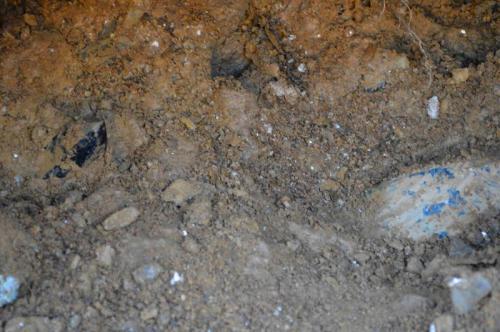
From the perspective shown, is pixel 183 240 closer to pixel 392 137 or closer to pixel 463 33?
pixel 392 137

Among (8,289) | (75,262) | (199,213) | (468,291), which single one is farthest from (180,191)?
(468,291)

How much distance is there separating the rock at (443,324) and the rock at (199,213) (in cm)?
97

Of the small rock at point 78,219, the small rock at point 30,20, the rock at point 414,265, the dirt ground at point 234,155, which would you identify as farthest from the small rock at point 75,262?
the rock at point 414,265

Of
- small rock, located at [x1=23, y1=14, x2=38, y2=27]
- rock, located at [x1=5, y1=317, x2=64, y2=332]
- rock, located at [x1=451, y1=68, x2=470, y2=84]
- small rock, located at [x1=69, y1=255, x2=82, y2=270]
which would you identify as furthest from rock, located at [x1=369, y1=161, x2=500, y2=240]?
small rock, located at [x1=23, y1=14, x2=38, y2=27]

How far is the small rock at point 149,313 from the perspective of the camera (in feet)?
8.55

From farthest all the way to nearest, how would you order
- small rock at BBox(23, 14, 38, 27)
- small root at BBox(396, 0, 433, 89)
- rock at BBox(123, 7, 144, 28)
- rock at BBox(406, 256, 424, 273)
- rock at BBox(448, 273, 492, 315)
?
small root at BBox(396, 0, 433, 89) → rock at BBox(123, 7, 144, 28) → small rock at BBox(23, 14, 38, 27) → rock at BBox(406, 256, 424, 273) → rock at BBox(448, 273, 492, 315)

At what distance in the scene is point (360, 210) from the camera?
3.11 m

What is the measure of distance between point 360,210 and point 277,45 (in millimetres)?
872

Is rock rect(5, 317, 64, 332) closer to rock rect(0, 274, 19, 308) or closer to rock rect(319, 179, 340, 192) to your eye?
rock rect(0, 274, 19, 308)

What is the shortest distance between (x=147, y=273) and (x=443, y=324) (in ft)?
3.71

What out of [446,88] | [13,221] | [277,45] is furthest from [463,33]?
[13,221]

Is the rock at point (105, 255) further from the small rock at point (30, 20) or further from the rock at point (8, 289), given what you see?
the small rock at point (30, 20)

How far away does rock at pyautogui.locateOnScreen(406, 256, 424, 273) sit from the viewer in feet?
9.47

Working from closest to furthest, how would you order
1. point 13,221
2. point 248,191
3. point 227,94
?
point 13,221, point 248,191, point 227,94
